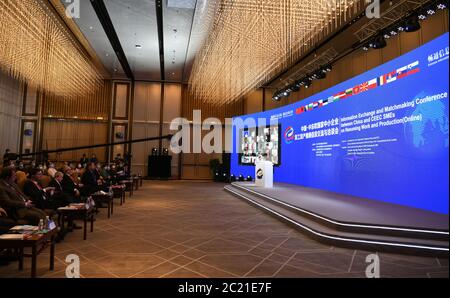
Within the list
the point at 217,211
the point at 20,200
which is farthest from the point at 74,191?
the point at 217,211

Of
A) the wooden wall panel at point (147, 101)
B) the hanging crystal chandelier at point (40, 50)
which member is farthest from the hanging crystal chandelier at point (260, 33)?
the wooden wall panel at point (147, 101)

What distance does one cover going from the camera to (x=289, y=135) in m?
11.6

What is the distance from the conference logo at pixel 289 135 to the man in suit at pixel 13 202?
8713 mm

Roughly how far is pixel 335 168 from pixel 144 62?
1011cm

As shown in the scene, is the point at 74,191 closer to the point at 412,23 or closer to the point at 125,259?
the point at 125,259

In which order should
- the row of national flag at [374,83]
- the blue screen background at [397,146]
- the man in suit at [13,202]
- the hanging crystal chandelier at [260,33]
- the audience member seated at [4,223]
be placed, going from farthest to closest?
the row of national flag at [374,83]
the blue screen background at [397,146]
the hanging crystal chandelier at [260,33]
the man in suit at [13,202]
the audience member seated at [4,223]

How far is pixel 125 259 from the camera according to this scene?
3.61m

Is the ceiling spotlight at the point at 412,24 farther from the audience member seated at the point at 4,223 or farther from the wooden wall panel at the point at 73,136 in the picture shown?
the wooden wall panel at the point at 73,136

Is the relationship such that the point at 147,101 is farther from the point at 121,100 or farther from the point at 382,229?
Result: the point at 382,229

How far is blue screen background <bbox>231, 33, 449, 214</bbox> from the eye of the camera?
528 centimetres

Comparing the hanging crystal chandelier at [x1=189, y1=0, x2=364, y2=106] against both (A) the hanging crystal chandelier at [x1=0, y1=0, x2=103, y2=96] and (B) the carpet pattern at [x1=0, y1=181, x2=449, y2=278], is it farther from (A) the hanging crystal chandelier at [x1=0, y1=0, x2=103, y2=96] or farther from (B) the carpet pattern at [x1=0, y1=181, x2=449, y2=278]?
(A) the hanging crystal chandelier at [x1=0, y1=0, x2=103, y2=96]

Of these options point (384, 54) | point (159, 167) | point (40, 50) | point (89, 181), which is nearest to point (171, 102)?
point (159, 167)

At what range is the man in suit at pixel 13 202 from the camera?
413 cm

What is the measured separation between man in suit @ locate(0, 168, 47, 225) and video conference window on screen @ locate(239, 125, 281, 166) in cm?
936
